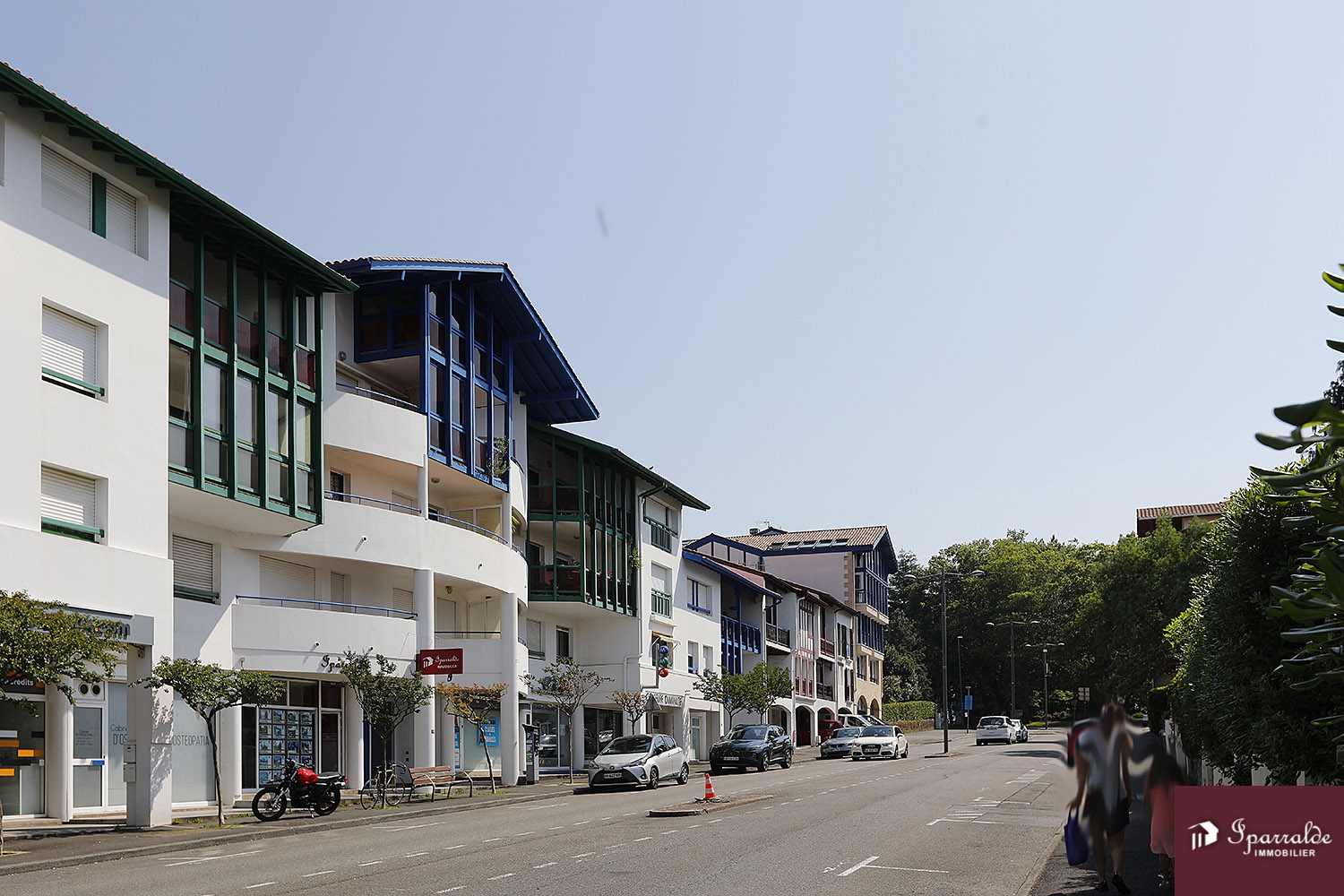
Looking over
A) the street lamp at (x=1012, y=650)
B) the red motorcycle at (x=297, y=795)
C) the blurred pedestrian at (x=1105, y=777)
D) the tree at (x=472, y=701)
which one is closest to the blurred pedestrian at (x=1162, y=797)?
the blurred pedestrian at (x=1105, y=777)

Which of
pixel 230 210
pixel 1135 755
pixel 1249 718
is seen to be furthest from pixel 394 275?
pixel 1135 755

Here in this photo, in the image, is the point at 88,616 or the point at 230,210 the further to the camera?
the point at 230,210

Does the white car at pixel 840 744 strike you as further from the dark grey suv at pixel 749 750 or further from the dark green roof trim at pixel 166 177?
the dark green roof trim at pixel 166 177

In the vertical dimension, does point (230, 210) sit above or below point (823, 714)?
above

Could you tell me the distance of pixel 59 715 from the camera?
24.9 meters

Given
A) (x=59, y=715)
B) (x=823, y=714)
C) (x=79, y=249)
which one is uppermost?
(x=79, y=249)

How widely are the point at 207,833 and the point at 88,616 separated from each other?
13.6 feet

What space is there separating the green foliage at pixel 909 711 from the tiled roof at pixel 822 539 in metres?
12.9

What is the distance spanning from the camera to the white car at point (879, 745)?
5597 cm

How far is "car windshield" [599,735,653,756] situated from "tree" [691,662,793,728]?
21.1 meters

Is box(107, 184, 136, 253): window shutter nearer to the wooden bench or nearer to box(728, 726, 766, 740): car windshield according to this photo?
the wooden bench

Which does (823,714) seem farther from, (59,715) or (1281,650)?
(1281,650)

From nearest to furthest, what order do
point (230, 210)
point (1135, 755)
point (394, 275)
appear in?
1. point (1135, 755)
2. point (230, 210)
3. point (394, 275)

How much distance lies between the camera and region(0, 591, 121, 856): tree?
1866cm
